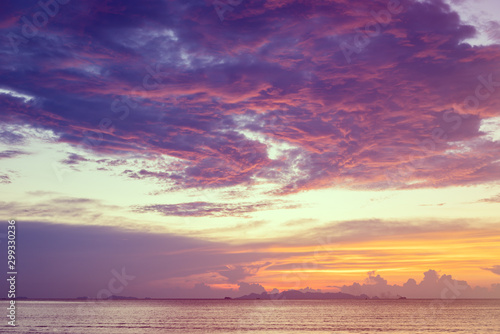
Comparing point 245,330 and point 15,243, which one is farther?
point 245,330

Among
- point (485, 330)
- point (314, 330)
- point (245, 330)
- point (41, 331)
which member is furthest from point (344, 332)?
point (41, 331)

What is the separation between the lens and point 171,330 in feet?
343

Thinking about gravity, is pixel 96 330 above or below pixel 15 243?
below

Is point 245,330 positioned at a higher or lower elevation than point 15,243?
lower

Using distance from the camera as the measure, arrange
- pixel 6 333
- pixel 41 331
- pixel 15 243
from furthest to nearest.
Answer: pixel 41 331
pixel 6 333
pixel 15 243

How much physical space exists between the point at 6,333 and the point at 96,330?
19596 millimetres

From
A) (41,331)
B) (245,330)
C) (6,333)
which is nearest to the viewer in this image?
(6,333)

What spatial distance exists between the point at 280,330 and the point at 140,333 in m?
33.8

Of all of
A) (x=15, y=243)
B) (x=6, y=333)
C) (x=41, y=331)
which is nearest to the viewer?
(x=15, y=243)

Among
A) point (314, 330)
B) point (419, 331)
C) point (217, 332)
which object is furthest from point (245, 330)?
point (419, 331)

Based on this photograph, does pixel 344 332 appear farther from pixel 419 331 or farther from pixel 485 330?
pixel 485 330

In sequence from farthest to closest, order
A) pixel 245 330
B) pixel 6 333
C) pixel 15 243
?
1. pixel 245 330
2. pixel 6 333
3. pixel 15 243

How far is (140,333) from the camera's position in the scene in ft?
323

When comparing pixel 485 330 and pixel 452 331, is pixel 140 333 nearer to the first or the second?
pixel 452 331
